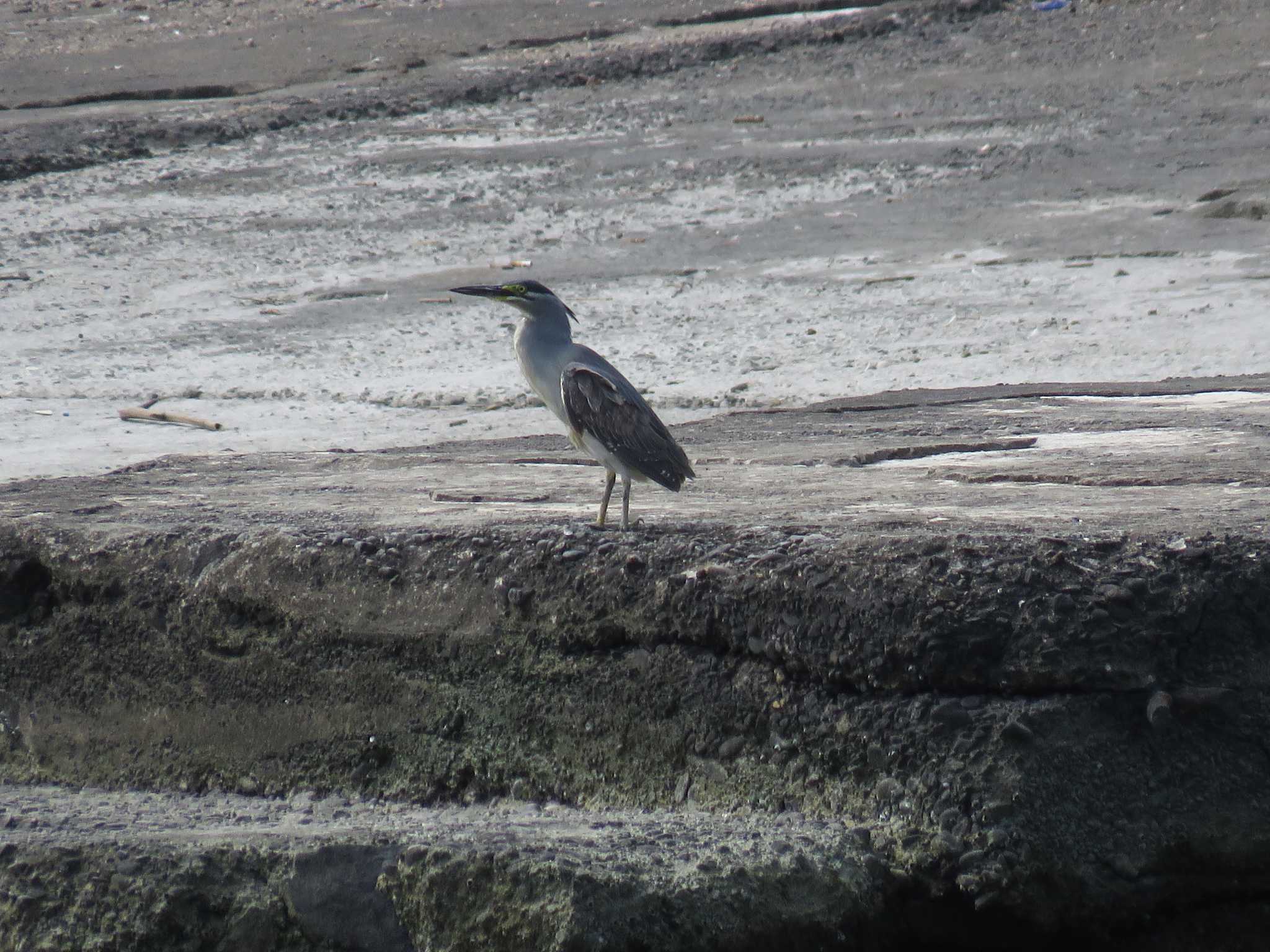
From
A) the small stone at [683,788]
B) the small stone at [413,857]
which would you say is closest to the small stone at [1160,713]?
the small stone at [683,788]

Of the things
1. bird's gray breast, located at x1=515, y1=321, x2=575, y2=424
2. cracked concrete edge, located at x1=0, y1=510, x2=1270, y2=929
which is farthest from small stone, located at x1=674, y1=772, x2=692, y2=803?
bird's gray breast, located at x1=515, y1=321, x2=575, y2=424

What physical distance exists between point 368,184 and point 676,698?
7892 mm

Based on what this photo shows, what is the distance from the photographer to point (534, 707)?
307 cm

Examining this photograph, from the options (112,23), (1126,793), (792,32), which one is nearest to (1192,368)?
(1126,793)

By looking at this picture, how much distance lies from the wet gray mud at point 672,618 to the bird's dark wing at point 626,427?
133 mm

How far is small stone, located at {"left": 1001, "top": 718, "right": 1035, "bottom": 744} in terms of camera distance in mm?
2602

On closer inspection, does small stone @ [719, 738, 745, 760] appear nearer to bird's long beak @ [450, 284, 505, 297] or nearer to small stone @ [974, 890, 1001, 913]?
small stone @ [974, 890, 1001, 913]

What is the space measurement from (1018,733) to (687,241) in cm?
685

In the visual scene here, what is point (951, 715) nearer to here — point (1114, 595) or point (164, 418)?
point (1114, 595)

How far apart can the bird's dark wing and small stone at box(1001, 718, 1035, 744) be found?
1125mm

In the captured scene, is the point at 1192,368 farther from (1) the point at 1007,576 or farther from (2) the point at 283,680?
(2) the point at 283,680

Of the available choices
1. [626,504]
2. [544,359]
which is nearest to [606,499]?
[626,504]

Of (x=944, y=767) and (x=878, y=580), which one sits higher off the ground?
(x=878, y=580)

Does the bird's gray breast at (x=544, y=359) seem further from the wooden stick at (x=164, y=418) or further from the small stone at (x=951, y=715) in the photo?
the wooden stick at (x=164, y=418)
